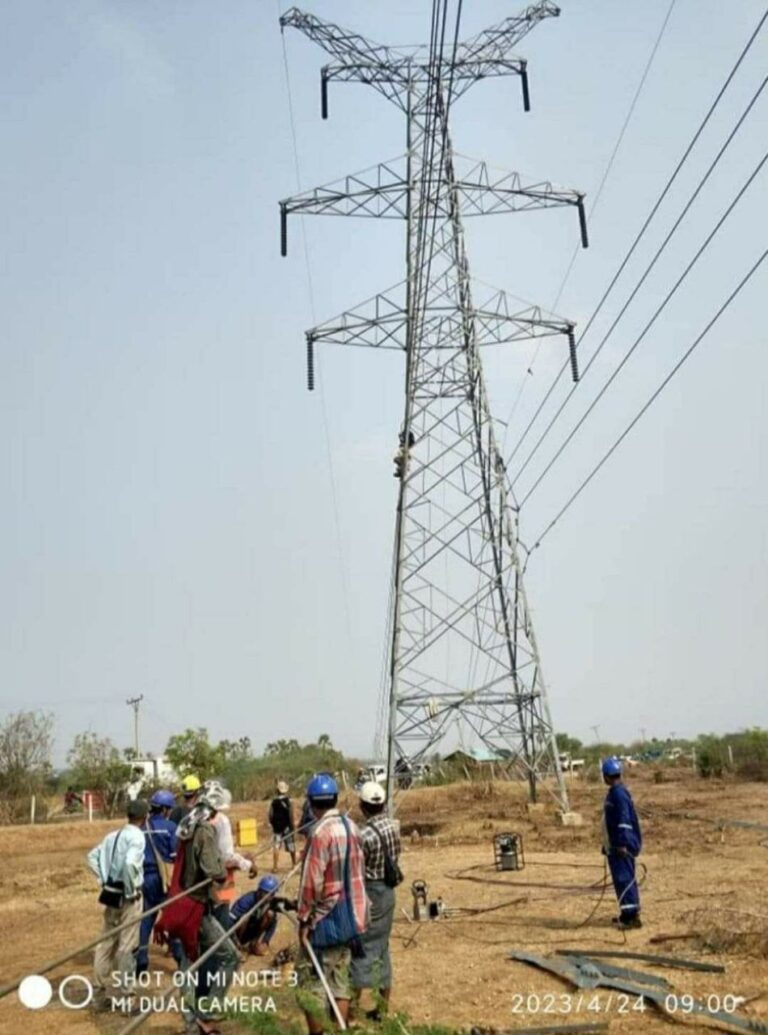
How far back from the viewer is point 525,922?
12.9 m

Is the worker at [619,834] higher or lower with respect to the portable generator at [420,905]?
higher

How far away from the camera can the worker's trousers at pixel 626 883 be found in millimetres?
11883

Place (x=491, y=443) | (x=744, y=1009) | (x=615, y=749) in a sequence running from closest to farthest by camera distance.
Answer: (x=744, y=1009), (x=491, y=443), (x=615, y=749)

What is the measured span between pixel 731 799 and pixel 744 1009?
83.8ft

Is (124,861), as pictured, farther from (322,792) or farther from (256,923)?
(322,792)

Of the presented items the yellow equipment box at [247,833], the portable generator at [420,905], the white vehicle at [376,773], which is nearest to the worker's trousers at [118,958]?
the portable generator at [420,905]

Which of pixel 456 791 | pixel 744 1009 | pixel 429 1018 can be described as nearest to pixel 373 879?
pixel 429 1018

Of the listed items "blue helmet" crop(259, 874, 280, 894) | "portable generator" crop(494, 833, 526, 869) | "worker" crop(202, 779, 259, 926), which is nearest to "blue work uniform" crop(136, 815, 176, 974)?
"blue helmet" crop(259, 874, 280, 894)

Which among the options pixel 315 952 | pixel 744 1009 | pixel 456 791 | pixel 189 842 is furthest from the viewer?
pixel 456 791

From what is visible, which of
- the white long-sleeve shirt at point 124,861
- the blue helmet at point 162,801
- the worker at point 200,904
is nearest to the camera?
the worker at point 200,904

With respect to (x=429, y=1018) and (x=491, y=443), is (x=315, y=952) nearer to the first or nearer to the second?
(x=429, y=1018)

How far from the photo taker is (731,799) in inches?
1266
